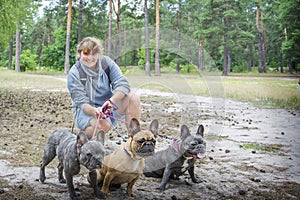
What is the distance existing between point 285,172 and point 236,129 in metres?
1.97

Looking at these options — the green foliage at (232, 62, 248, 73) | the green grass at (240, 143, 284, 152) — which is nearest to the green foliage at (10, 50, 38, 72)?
the green foliage at (232, 62, 248, 73)

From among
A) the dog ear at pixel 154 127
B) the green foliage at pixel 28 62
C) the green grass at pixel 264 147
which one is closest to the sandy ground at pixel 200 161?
the green grass at pixel 264 147

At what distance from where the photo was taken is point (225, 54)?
616 inches

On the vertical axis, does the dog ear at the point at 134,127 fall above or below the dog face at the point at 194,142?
above

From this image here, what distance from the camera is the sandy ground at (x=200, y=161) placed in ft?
7.59

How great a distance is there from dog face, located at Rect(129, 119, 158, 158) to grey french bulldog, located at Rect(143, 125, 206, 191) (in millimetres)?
295

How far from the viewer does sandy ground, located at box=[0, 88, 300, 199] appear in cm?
231

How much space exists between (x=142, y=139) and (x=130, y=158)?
0.20 metres

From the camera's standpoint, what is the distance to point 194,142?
201 centimetres

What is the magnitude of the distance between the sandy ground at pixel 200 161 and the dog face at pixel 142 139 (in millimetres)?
377

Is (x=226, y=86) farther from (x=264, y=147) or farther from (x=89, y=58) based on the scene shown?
(x=89, y=58)

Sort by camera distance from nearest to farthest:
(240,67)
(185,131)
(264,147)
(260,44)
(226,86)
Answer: (185,131), (264,147), (226,86), (260,44), (240,67)

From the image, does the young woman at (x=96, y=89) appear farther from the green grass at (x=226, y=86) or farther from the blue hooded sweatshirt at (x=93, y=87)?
the green grass at (x=226, y=86)

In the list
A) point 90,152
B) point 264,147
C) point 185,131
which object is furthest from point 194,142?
point 264,147
